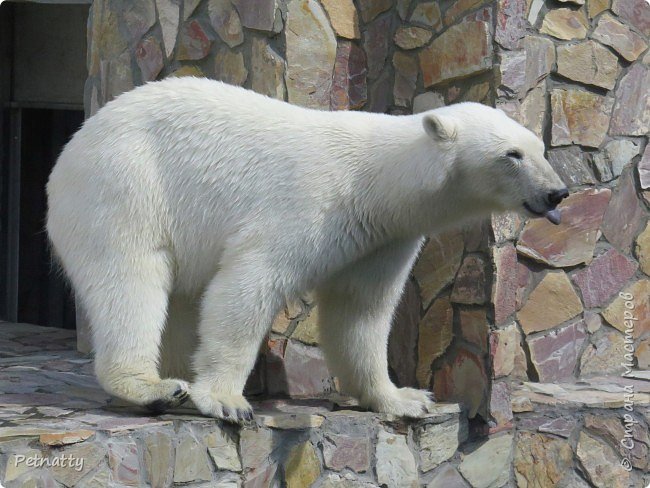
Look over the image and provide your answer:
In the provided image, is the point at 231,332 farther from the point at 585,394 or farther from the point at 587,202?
the point at 587,202

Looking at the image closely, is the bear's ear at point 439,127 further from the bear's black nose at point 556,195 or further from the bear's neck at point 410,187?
the bear's black nose at point 556,195

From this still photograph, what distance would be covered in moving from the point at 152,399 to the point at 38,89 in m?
4.55

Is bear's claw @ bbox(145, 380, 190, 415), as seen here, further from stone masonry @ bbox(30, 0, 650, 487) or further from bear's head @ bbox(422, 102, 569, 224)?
bear's head @ bbox(422, 102, 569, 224)

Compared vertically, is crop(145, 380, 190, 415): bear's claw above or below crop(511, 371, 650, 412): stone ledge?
above

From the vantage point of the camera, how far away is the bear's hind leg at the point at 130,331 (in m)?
4.30

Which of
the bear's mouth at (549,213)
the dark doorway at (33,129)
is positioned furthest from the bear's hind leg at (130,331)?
the dark doorway at (33,129)

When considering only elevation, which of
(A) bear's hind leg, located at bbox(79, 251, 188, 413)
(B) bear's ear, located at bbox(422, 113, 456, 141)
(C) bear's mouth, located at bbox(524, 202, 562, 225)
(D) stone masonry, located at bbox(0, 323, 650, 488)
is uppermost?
(B) bear's ear, located at bbox(422, 113, 456, 141)

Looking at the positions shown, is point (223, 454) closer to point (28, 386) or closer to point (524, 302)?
point (28, 386)

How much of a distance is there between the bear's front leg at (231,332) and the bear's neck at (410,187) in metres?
0.52

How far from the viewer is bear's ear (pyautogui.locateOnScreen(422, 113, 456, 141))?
416cm

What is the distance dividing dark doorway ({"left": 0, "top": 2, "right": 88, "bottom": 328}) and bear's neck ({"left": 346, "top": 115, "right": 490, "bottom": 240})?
4202mm

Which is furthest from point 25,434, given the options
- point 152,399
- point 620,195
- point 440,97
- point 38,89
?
point 38,89

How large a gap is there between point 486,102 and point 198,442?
207 cm

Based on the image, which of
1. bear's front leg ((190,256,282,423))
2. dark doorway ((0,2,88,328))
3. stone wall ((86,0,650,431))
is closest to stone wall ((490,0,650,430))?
stone wall ((86,0,650,431))
